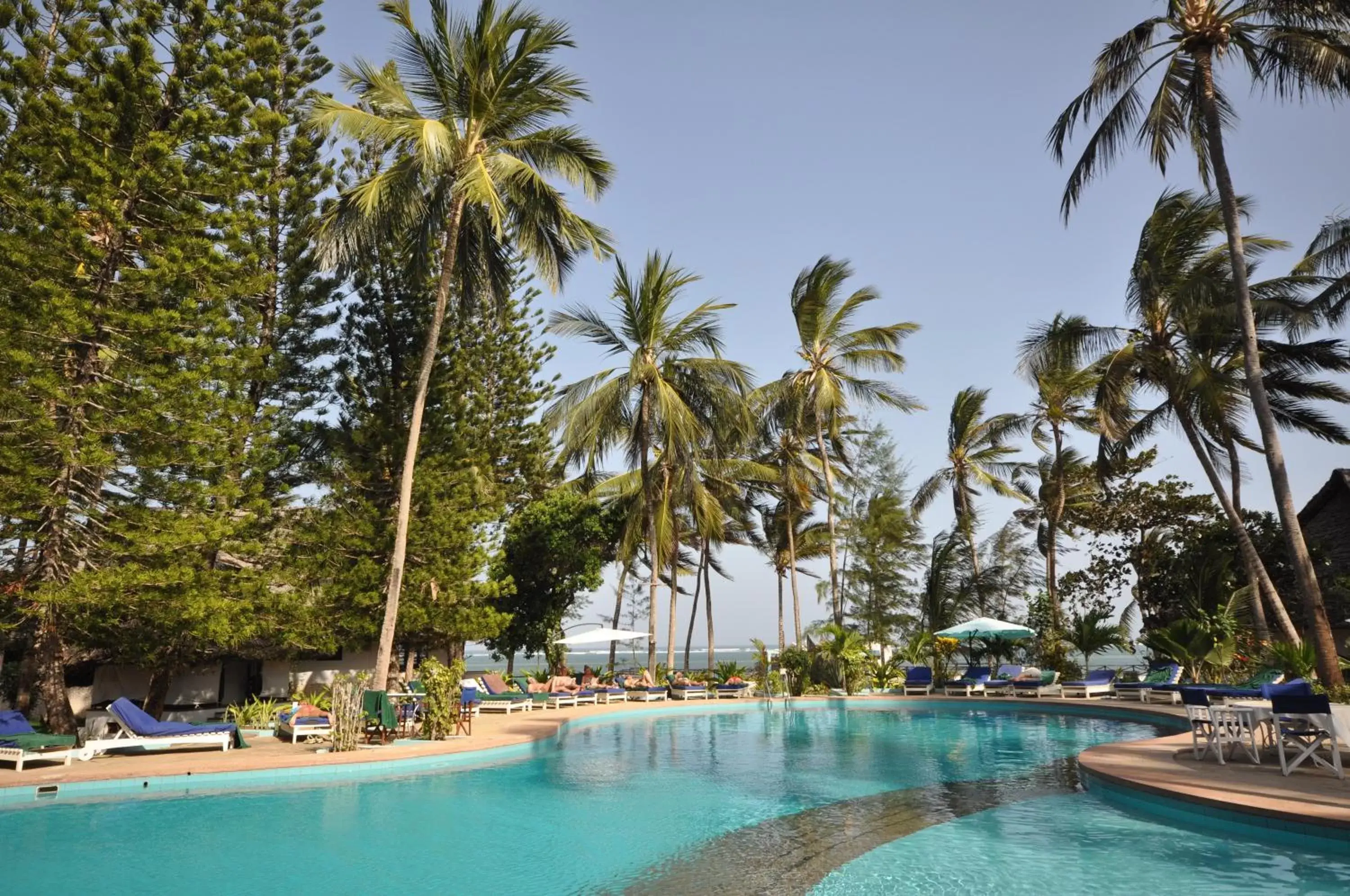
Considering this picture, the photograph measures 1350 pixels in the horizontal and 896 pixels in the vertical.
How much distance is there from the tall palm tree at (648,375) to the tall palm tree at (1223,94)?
8.43m

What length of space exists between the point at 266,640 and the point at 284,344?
5664mm

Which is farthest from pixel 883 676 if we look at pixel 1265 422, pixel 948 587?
pixel 1265 422

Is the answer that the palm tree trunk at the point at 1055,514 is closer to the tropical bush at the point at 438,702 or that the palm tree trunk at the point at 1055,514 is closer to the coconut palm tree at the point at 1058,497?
the coconut palm tree at the point at 1058,497

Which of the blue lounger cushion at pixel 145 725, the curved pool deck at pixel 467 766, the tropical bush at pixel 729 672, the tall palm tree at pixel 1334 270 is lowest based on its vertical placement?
the curved pool deck at pixel 467 766

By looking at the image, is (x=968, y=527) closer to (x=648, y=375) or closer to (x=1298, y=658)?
(x=648, y=375)

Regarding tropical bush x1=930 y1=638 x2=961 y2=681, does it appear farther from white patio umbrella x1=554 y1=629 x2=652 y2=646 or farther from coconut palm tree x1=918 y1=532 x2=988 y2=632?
white patio umbrella x1=554 y1=629 x2=652 y2=646

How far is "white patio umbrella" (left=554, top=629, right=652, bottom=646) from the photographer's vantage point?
19.2 m

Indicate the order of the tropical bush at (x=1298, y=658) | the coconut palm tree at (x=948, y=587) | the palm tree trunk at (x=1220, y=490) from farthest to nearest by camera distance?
1. the coconut palm tree at (x=948, y=587)
2. the palm tree trunk at (x=1220, y=490)
3. the tropical bush at (x=1298, y=658)

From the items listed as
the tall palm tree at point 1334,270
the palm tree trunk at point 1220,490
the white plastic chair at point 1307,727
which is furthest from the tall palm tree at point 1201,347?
the white plastic chair at point 1307,727

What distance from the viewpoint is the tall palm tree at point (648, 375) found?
18109mm

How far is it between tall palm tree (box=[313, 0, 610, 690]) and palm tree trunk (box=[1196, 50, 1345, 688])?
9.61m

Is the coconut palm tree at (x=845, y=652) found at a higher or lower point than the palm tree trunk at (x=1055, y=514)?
lower

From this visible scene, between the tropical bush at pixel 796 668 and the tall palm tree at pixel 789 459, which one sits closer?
the tropical bush at pixel 796 668

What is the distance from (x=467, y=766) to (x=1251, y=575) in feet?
44.4
